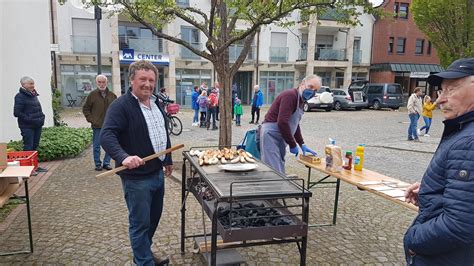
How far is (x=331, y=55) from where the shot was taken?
30.5 m

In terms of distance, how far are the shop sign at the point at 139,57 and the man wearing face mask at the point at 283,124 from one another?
2133 centimetres

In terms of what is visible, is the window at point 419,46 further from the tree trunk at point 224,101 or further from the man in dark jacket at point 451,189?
the man in dark jacket at point 451,189

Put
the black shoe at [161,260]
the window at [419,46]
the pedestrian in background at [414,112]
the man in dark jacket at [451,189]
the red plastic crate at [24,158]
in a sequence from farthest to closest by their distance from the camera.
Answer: the window at [419,46]
the pedestrian in background at [414,112]
the red plastic crate at [24,158]
the black shoe at [161,260]
the man in dark jacket at [451,189]

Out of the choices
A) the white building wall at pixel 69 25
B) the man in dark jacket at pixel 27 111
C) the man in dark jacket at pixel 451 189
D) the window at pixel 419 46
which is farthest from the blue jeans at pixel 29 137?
the window at pixel 419 46

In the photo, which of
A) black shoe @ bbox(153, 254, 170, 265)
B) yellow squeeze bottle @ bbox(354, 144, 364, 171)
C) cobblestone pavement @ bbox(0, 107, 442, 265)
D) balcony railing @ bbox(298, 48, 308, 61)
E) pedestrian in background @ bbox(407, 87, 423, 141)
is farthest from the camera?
balcony railing @ bbox(298, 48, 308, 61)

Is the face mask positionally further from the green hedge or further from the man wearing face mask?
the green hedge

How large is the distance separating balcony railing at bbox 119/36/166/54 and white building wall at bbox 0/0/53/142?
14.3m

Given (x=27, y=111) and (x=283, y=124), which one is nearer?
(x=283, y=124)

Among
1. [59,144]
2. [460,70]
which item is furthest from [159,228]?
[59,144]

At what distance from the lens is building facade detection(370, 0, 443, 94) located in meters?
31.7

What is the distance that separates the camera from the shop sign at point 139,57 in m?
24.8

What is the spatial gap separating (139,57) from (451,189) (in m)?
25.3

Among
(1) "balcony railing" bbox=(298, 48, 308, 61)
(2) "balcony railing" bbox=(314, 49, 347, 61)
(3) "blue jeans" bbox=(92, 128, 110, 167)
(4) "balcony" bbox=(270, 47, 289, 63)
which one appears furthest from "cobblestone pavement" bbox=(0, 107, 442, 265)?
(2) "balcony railing" bbox=(314, 49, 347, 61)

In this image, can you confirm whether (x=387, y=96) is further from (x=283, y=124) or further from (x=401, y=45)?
(x=283, y=124)
